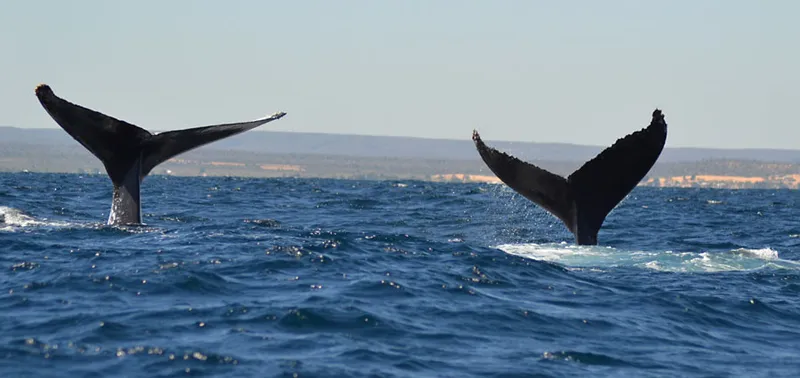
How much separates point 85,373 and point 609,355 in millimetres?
4241

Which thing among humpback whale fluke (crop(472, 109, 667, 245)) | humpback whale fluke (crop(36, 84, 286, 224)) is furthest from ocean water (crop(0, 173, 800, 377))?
humpback whale fluke (crop(36, 84, 286, 224))

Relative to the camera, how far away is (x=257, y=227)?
1792cm

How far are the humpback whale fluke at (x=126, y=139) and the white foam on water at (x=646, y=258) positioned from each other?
4.43 meters

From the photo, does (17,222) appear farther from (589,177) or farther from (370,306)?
(589,177)

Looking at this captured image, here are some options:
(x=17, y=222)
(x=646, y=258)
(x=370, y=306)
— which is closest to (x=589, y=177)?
(x=646, y=258)

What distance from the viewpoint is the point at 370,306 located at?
10734 mm

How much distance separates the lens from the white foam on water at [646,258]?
15.0m

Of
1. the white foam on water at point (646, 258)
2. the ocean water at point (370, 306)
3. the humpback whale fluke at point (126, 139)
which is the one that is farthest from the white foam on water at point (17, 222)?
the white foam on water at point (646, 258)

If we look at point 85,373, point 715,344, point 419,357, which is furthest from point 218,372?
point 715,344

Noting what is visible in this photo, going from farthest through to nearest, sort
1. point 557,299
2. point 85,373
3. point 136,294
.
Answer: point 557,299, point 136,294, point 85,373

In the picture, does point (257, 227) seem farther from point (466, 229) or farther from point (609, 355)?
point (609, 355)

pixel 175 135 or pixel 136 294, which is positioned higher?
pixel 175 135

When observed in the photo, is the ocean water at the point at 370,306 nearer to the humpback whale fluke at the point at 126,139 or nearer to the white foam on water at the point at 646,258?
the white foam on water at the point at 646,258

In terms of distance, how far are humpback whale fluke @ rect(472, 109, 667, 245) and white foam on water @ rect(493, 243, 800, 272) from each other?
574 millimetres
